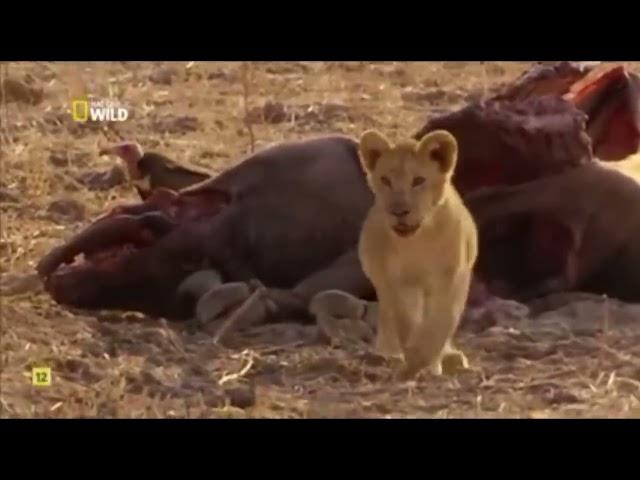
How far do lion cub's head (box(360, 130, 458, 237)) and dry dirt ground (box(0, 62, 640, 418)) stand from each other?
0.06 metres

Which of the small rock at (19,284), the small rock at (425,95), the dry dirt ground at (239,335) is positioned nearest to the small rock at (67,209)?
the dry dirt ground at (239,335)

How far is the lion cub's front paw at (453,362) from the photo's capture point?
2.95m

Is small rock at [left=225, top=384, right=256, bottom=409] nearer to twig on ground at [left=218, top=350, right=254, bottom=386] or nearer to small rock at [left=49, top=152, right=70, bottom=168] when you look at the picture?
twig on ground at [left=218, top=350, right=254, bottom=386]

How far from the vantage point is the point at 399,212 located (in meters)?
2.86

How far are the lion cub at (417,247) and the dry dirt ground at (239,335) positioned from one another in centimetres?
5

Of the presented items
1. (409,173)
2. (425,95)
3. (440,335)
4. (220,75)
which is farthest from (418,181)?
(220,75)

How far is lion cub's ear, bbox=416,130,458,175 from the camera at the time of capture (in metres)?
2.88

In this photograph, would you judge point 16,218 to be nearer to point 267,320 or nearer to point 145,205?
point 145,205

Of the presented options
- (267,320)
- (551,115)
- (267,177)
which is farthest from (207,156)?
(551,115)

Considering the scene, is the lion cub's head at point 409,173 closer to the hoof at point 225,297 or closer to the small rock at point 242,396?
the hoof at point 225,297

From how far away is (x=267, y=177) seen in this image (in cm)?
299

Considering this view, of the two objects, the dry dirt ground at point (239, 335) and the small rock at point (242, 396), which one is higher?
the dry dirt ground at point (239, 335)

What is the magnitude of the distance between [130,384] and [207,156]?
461 mm

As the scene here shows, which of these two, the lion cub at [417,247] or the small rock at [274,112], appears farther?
the small rock at [274,112]
